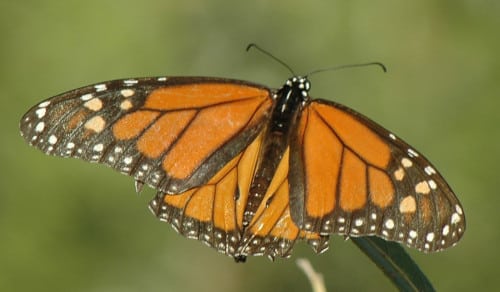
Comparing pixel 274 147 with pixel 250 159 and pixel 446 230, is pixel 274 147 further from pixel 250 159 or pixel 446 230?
pixel 446 230

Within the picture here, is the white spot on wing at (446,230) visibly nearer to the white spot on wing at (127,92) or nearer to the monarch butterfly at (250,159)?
the monarch butterfly at (250,159)

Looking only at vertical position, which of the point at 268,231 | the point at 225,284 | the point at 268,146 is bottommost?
the point at 225,284

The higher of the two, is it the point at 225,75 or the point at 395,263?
the point at 225,75

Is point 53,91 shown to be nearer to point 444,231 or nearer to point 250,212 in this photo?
point 250,212

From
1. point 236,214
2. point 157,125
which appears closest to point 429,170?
point 236,214

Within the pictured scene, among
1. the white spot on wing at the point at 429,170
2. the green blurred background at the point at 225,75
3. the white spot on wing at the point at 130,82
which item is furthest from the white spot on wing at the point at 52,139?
the green blurred background at the point at 225,75

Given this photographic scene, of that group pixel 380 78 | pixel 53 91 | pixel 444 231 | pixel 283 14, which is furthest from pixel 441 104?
pixel 444 231
